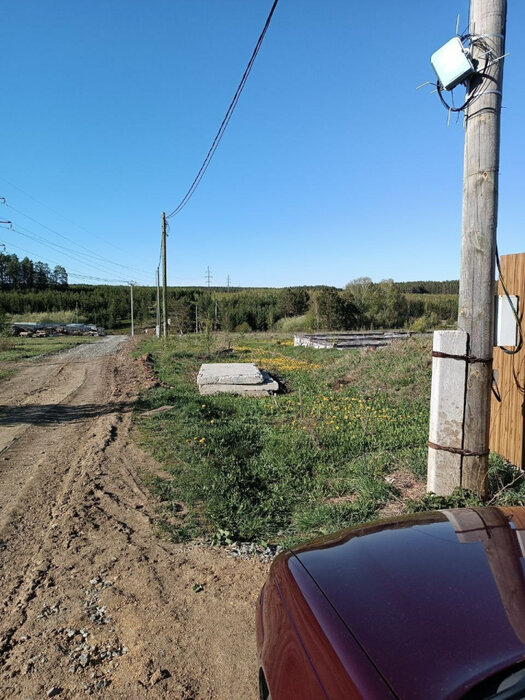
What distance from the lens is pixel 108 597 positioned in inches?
124

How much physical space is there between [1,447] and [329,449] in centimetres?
493

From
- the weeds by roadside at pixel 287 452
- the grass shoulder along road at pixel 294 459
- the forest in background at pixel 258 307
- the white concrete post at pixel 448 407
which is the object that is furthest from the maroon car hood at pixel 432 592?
the forest in background at pixel 258 307

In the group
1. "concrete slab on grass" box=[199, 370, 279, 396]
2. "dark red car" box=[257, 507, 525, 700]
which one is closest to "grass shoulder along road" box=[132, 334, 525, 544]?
"concrete slab on grass" box=[199, 370, 279, 396]

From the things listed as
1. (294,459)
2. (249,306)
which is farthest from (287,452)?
(249,306)

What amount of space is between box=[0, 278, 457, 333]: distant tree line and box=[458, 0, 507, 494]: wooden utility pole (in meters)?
31.3

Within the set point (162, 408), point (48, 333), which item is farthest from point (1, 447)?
point (48, 333)

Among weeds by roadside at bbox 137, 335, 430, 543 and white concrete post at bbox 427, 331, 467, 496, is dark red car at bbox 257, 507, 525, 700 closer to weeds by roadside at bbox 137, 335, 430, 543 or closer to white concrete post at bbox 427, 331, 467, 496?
white concrete post at bbox 427, 331, 467, 496

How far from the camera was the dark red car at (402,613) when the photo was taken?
1234 mm

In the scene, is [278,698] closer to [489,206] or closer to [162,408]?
[489,206]

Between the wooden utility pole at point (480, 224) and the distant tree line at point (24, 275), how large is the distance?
306 feet

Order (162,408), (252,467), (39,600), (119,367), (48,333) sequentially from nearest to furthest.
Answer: (39,600)
(252,467)
(162,408)
(119,367)
(48,333)

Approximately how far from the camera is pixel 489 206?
3385 millimetres

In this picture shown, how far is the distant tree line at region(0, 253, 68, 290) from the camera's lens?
85.4m

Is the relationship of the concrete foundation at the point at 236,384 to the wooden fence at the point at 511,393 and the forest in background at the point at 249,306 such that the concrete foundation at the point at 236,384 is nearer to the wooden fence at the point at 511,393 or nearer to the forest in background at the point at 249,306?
the wooden fence at the point at 511,393
